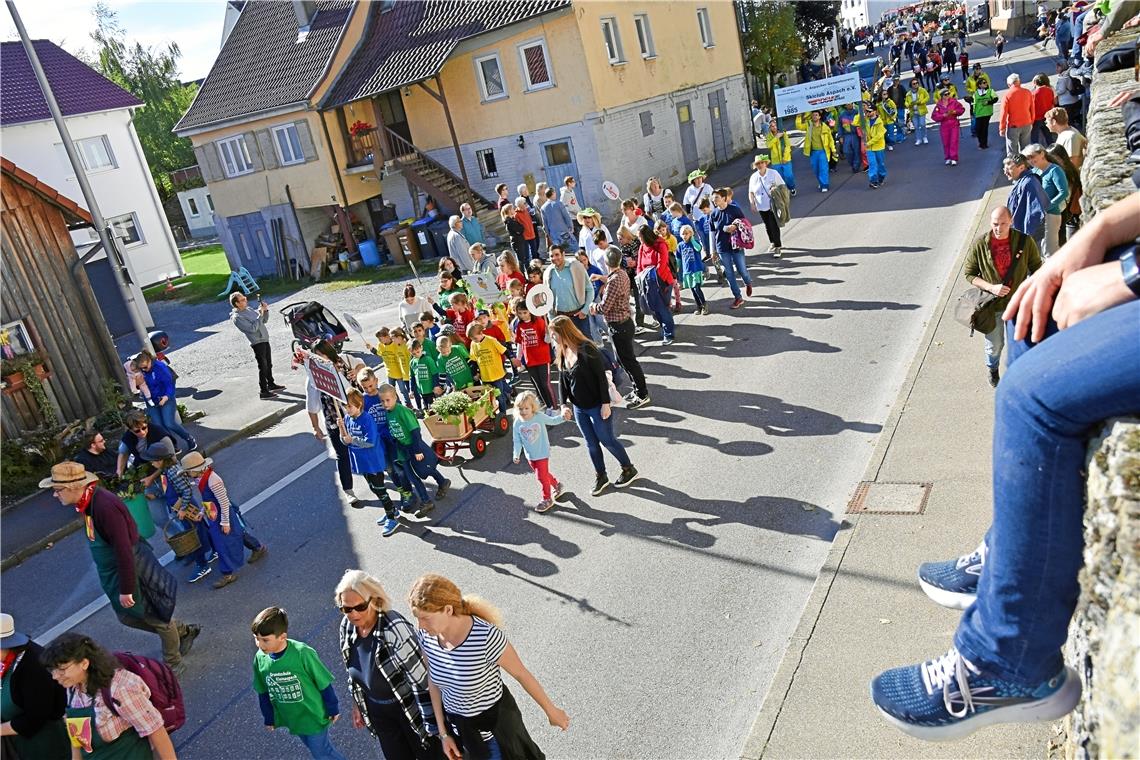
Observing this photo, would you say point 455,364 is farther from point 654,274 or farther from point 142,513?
point 142,513

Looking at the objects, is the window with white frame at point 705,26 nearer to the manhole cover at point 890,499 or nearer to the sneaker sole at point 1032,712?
the manhole cover at point 890,499

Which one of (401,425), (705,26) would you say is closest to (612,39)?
(705,26)

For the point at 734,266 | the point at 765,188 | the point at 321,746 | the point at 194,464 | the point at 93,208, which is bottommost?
the point at 321,746

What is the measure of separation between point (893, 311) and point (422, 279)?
47.2 feet

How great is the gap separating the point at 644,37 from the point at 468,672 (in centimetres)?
2763

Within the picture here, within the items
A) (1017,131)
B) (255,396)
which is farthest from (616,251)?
(1017,131)

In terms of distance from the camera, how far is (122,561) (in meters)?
7.06

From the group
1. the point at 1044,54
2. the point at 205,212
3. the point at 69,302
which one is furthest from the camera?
the point at 205,212

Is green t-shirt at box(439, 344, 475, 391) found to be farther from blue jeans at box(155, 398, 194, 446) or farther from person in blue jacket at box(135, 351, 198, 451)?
blue jeans at box(155, 398, 194, 446)

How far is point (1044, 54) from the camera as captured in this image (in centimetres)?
3884

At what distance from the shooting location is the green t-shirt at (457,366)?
11406 mm

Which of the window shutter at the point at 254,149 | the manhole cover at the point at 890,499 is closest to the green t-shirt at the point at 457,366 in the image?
the manhole cover at the point at 890,499

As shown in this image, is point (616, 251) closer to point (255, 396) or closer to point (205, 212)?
point (255, 396)

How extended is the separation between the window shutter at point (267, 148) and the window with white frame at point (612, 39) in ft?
40.8
